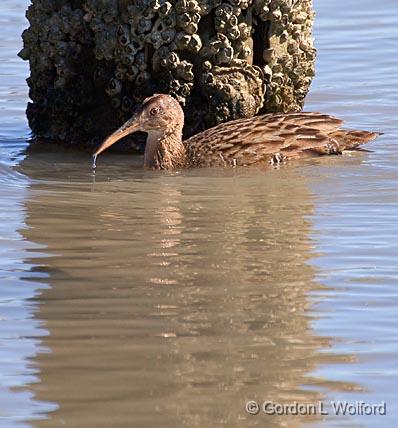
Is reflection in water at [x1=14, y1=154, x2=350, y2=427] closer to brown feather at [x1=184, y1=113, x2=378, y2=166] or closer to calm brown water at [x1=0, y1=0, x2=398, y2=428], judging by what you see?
calm brown water at [x1=0, y1=0, x2=398, y2=428]

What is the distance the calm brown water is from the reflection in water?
0.04 feet

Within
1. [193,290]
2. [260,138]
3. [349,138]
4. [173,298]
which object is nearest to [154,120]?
[260,138]

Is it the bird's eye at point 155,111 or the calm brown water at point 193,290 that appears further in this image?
the bird's eye at point 155,111

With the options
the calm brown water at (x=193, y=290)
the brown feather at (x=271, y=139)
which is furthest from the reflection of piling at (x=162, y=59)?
the calm brown water at (x=193, y=290)

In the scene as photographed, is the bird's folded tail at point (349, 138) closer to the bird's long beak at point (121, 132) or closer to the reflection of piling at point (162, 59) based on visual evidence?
the reflection of piling at point (162, 59)

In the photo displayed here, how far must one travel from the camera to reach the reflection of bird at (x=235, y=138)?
36.6ft

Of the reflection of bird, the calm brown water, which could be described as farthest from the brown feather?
the calm brown water

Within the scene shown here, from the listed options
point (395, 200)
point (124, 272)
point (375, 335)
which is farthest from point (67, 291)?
point (395, 200)

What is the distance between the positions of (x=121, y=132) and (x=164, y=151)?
1.26ft

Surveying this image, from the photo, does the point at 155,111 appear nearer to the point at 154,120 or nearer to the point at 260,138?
the point at 154,120

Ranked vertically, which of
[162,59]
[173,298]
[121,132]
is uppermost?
[162,59]

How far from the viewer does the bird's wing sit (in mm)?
11125

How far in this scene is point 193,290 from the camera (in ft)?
24.8

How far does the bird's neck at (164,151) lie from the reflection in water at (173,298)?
58 centimetres
